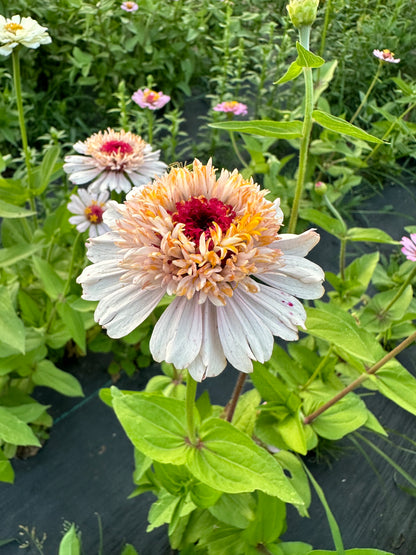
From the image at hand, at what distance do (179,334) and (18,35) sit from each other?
86cm

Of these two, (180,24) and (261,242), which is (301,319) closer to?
(261,242)

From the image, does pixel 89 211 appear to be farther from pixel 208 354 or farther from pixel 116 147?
pixel 208 354

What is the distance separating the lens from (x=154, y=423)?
705 mm

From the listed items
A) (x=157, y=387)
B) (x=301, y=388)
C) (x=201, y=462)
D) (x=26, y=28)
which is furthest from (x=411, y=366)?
(x=26, y=28)

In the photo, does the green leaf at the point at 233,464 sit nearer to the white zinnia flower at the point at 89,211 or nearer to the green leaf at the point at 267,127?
the green leaf at the point at 267,127

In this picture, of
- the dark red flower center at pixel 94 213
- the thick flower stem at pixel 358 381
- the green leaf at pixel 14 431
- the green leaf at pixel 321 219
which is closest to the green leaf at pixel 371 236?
the green leaf at pixel 321 219

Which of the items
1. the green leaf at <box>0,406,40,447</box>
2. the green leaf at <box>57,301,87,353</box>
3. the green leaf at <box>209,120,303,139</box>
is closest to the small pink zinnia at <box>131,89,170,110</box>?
the green leaf at <box>57,301,87,353</box>

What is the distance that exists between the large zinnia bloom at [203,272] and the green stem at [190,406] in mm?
88

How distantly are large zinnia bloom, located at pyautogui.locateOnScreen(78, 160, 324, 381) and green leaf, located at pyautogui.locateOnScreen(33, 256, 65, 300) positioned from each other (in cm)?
53

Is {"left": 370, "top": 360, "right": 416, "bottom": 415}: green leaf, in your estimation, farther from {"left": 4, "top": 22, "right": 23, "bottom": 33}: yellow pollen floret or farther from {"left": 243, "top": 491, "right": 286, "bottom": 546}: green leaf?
{"left": 4, "top": 22, "right": 23, "bottom": 33}: yellow pollen floret

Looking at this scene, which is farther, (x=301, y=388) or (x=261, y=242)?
(x=301, y=388)

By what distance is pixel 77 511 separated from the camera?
112 cm

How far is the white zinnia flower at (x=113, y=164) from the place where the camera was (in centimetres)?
113

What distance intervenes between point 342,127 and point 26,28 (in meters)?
0.80
